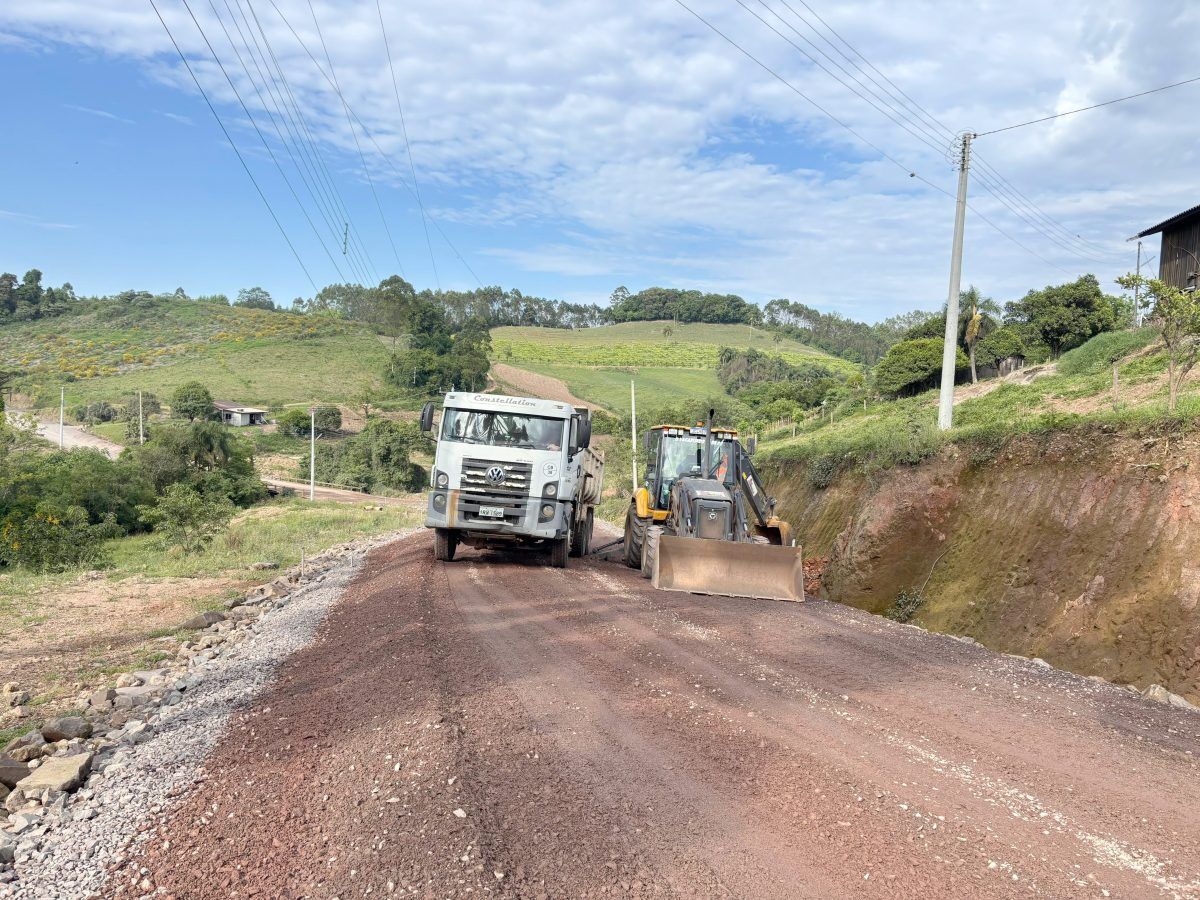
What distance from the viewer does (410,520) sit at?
3456 cm

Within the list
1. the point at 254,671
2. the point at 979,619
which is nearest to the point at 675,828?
the point at 254,671

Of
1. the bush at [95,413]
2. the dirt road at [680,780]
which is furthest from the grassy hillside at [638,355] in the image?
the dirt road at [680,780]

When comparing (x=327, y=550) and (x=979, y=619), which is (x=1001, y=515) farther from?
(x=327, y=550)

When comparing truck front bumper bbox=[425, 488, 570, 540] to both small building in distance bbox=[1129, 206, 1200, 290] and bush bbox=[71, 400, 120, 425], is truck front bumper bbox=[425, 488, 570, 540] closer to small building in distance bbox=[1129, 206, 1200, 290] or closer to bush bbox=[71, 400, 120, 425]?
small building in distance bbox=[1129, 206, 1200, 290]

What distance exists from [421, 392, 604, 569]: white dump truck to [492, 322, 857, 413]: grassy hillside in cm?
5618

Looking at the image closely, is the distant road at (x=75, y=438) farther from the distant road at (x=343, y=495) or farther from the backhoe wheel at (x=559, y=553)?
the backhoe wheel at (x=559, y=553)

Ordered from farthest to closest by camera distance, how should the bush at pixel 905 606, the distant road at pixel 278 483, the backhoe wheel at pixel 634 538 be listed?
the distant road at pixel 278 483 → the backhoe wheel at pixel 634 538 → the bush at pixel 905 606

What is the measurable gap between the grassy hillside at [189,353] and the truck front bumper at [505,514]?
230 feet

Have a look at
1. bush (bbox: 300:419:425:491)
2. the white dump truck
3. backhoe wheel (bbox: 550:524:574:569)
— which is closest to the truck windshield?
the white dump truck

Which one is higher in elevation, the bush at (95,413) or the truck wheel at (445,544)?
the bush at (95,413)

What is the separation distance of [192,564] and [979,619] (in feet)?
56.3

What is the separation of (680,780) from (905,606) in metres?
10.1

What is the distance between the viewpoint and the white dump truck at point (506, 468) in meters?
14.2

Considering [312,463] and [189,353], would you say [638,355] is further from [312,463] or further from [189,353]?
[312,463]
